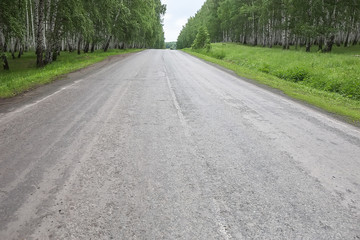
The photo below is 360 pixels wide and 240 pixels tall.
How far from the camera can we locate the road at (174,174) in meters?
2.47

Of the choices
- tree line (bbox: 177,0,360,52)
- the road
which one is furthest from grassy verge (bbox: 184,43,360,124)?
tree line (bbox: 177,0,360,52)

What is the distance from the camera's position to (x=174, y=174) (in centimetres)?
342

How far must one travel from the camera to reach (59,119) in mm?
5516

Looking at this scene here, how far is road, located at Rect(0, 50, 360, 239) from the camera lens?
2.47 m

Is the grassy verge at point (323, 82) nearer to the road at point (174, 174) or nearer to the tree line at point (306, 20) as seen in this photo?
the road at point (174, 174)

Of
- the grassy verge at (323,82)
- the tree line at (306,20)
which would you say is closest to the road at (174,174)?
the grassy verge at (323,82)

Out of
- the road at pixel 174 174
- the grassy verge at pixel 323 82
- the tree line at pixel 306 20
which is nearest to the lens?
the road at pixel 174 174

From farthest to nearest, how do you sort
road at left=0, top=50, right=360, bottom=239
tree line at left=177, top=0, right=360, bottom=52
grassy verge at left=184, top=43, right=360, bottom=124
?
tree line at left=177, top=0, right=360, bottom=52, grassy verge at left=184, top=43, right=360, bottom=124, road at left=0, top=50, right=360, bottom=239

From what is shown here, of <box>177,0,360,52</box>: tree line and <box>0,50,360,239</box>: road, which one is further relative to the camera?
<box>177,0,360,52</box>: tree line

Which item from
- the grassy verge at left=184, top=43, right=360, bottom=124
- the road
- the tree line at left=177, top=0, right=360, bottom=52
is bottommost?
the road

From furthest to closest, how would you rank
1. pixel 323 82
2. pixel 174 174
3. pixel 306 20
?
pixel 306 20 → pixel 323 82 → pixel 174 174

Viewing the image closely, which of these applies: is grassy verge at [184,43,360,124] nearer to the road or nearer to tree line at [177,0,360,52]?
the road

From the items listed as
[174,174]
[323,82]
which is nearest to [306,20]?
[323,82]

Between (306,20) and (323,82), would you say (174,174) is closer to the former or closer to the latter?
(323,82)
